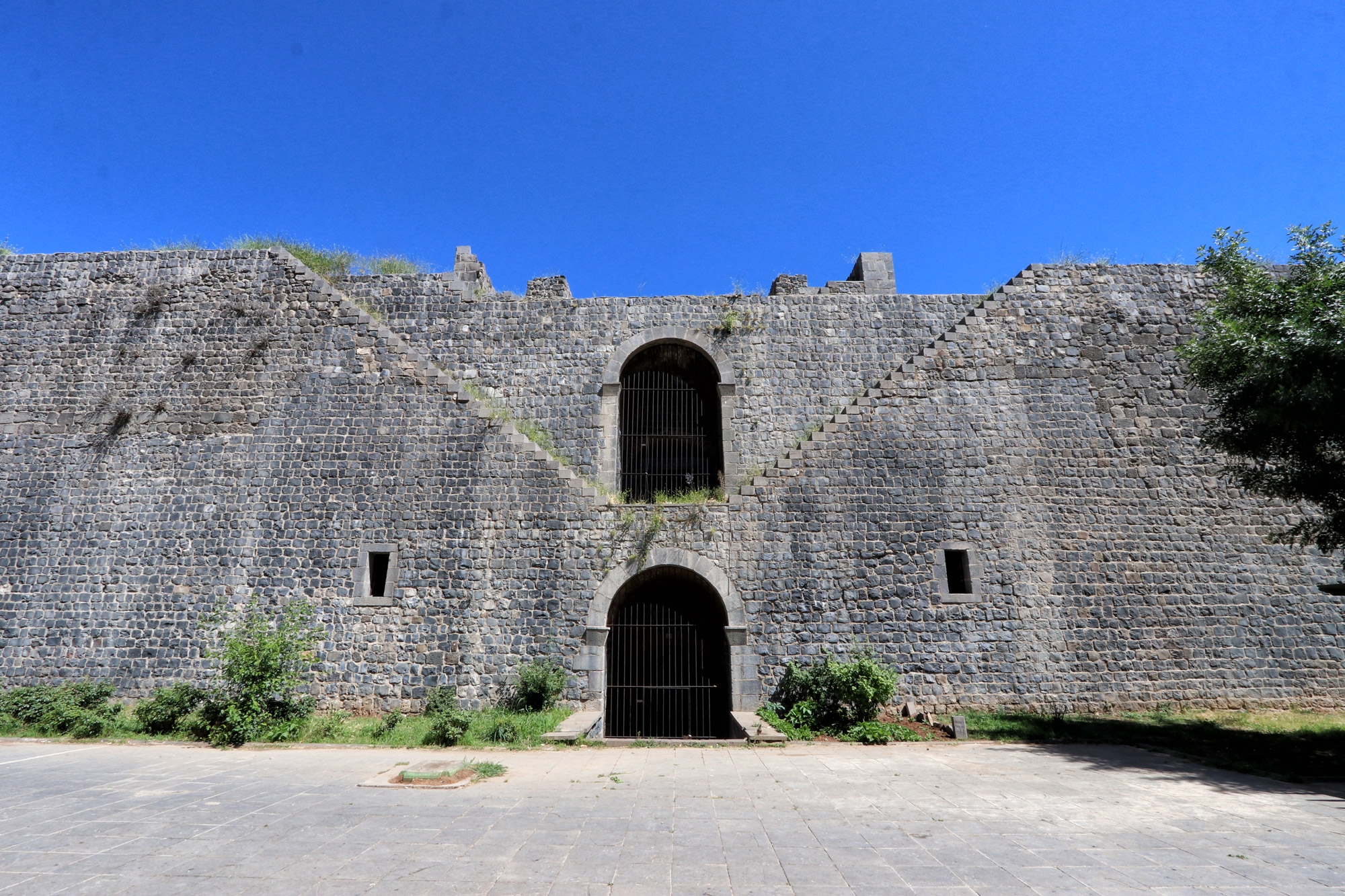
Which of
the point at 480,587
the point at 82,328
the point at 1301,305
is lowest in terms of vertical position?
the point at 480,587

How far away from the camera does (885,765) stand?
29.0 feet

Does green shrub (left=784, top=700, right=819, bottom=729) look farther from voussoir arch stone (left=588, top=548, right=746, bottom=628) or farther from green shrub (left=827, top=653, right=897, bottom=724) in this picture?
voussoir arch stone (left=588, top=548, right=746, bottom=628)

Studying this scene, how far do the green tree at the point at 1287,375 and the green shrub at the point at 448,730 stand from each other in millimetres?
13248

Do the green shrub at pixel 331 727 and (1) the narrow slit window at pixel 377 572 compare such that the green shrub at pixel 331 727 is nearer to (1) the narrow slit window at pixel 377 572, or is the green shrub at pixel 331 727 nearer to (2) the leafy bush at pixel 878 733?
(1) the narrow slit window at pixel 377 572

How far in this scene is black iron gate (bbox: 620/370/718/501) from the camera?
1680 cm

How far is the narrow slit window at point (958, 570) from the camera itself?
1288cm

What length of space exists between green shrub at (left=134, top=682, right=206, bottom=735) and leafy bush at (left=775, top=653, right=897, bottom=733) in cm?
1038

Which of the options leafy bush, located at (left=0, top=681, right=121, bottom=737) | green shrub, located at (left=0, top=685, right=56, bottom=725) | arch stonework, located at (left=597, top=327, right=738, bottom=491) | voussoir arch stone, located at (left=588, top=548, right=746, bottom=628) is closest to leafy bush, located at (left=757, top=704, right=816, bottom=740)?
voussoir arch stone, located at (left=588, top=548, right=746, bottom=628)

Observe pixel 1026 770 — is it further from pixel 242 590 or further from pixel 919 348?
pixel 242 590

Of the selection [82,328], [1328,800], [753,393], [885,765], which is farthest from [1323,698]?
[82,328]

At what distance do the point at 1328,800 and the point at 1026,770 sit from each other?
2953 mm

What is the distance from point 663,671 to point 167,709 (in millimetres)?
9070

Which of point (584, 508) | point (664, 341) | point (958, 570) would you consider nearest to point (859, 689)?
point (958, 570)

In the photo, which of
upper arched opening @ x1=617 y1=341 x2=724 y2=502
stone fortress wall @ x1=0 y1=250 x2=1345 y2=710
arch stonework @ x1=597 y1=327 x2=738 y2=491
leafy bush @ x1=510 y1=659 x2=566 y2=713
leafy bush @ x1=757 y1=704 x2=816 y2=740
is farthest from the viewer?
upper arched opening @ x1=617 y1=341 x2=724 y2=502
